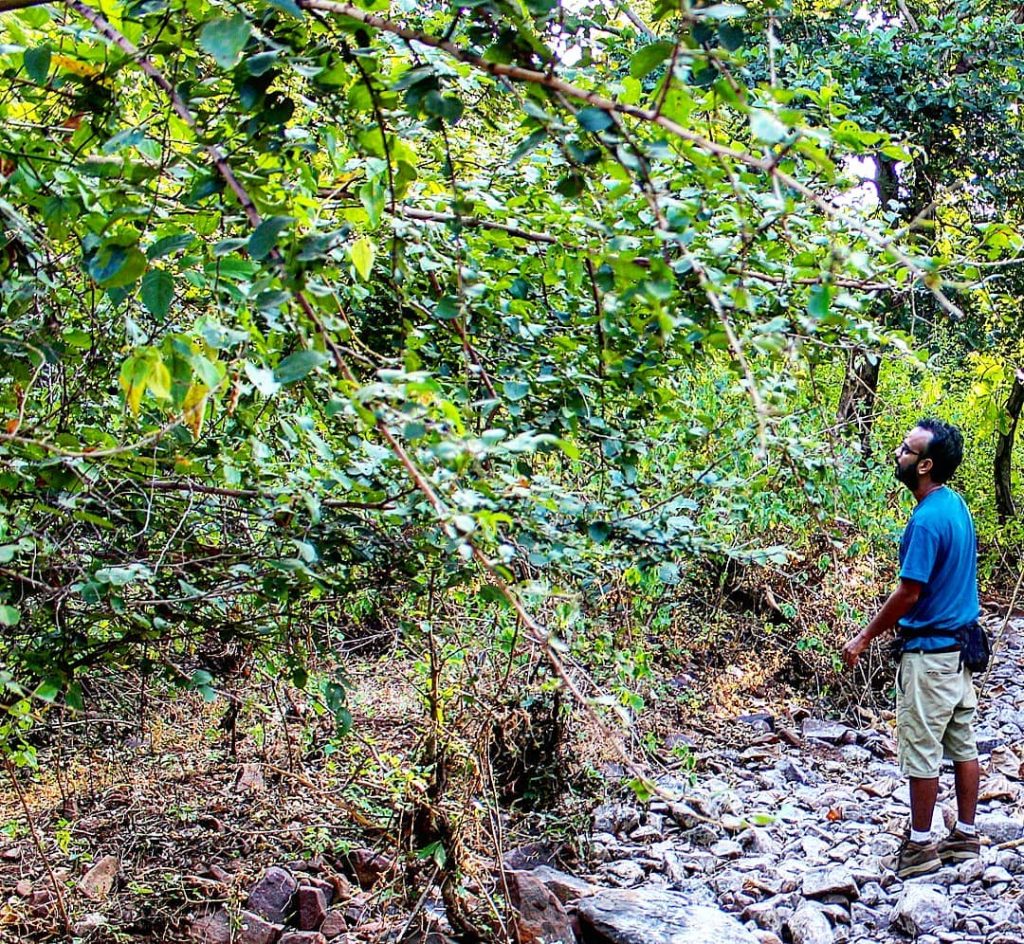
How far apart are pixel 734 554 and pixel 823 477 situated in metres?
0.60

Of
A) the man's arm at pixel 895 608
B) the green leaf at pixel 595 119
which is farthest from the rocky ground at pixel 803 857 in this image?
the green leaf at pixel 595 119

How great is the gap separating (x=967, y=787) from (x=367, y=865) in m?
2.49

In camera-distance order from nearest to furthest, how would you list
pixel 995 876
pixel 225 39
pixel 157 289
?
pixel 225 39
pixel 157 289
pixel 995 876

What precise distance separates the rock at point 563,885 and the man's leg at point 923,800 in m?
1.35


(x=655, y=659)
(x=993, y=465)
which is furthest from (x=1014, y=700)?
(x=993, y=465)

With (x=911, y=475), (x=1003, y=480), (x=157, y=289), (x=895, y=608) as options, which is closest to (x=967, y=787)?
(x=895, y=608)

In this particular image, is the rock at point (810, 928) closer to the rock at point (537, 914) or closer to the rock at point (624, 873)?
the rock at point (624, 873)

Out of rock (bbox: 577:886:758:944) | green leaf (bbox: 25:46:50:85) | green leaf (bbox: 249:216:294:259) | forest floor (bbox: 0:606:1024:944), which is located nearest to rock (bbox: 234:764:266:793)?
forest floor (bbox: 0:606:1024:944)

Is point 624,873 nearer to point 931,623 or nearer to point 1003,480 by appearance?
point 931,623

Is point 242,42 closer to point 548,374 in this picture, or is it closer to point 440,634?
point 548,374

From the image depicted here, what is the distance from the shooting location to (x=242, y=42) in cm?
128

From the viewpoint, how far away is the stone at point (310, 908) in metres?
3.81

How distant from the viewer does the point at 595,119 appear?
1.39m

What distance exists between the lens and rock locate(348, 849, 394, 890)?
13.1 ft
